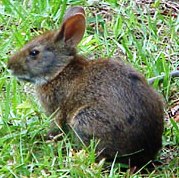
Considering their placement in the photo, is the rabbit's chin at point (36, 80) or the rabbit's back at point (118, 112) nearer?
the rabbit's back at point (118, 112)

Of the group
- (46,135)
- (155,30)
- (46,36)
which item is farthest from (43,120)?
(155,30)

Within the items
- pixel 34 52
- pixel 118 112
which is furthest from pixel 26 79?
pixel 118 112

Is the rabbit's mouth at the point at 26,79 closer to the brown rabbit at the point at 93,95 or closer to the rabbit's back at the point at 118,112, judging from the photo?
the brown rabbit at the point at 93,95

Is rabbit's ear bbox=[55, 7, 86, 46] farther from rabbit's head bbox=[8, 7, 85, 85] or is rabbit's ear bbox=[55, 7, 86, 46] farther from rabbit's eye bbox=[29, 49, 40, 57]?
rabbit's eye bbox=[29, 49, 40, 57]

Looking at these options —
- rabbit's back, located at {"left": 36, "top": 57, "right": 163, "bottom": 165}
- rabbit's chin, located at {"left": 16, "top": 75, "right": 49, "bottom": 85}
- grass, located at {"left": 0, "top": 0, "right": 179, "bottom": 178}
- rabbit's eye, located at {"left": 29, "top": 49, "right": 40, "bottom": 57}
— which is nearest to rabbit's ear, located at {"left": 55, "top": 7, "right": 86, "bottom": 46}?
rabbit's eye, located at {"left": 29, "top": 49, "right": 40, "bottom": 57}

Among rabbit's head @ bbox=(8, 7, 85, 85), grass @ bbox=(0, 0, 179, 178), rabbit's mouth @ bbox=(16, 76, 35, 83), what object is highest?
rabbit's head @ bbox=(8, 7, 85, 85)

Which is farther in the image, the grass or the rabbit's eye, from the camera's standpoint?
the rabbit's eye

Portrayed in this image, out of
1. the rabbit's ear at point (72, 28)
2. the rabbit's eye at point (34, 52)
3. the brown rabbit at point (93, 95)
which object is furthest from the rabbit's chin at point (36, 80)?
the rabbit's ear at point (72, 28)

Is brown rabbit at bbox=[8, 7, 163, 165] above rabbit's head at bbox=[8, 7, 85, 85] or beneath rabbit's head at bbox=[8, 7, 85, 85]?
beneath
